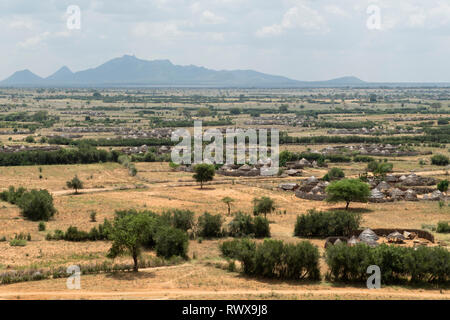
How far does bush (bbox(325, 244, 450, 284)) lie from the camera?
27.4 metres

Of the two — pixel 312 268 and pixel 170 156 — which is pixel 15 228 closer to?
pixel 312 268

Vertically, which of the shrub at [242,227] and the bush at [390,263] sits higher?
the bush at [390,263]

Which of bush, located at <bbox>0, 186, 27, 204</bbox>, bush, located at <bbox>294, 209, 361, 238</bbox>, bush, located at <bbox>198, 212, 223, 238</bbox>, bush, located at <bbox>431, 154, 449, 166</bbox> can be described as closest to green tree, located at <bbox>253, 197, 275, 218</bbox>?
bush, located at <bbox>294, 209, 361, 238</bbox>

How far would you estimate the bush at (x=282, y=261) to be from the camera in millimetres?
28203

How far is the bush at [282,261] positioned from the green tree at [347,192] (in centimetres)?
1974

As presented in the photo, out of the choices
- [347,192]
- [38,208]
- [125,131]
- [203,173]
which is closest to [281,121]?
[125,131]

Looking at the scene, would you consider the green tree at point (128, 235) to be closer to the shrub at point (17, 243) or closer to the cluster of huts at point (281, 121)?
the shrub at point (17, 243)

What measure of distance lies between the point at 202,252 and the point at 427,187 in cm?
3347

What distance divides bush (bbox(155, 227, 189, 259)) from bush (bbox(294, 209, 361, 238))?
32.3 ft

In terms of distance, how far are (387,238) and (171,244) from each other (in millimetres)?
15091

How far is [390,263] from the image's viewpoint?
2798cm

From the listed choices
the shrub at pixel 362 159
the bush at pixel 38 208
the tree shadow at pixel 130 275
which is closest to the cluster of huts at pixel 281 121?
the shrub at pixel 362 159

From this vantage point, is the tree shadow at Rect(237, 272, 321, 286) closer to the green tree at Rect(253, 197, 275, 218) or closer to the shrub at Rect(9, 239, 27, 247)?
the shrub at Rect(9, 239, 27, 247)

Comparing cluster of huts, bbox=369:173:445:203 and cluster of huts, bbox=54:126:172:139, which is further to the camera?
cluster of huts, bbox=54:126:172:139
